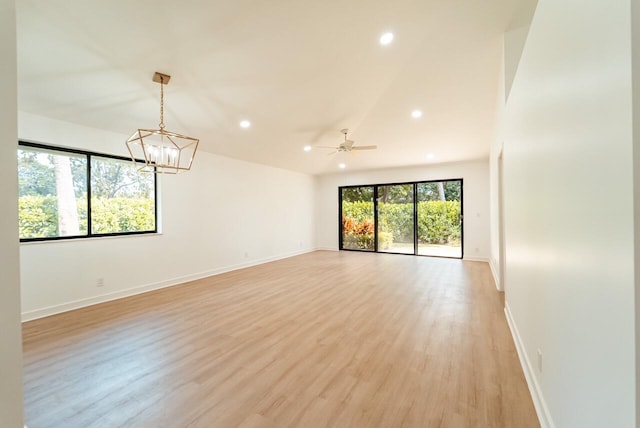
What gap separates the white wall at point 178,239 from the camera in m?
3.58

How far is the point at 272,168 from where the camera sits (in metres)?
7.53

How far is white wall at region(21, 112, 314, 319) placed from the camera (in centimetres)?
358

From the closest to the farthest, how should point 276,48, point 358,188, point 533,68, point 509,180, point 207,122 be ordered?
point 533,68, point 509,180, point 276,48, point 207,122, point 358,188

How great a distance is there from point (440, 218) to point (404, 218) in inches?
38.4

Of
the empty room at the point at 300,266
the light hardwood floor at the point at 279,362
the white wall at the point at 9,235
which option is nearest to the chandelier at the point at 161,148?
the empty room at the point at 300,266

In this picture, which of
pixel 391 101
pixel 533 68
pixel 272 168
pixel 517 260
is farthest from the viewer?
pixel 272 168

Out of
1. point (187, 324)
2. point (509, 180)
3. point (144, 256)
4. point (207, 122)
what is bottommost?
point (187, 324)

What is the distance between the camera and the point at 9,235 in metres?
1.24

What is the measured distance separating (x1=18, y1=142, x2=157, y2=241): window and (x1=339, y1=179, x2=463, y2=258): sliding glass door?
5756mm

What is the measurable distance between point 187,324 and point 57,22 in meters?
3.16

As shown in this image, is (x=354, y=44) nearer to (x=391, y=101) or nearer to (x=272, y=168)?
(x=391, y=101)

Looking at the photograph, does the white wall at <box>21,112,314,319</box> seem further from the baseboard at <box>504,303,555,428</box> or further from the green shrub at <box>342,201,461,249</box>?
the baseboard at <box>504,303,555,428</box>

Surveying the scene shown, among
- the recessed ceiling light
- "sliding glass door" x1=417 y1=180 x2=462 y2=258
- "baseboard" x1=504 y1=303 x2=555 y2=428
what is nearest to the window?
the recessed ceiling light

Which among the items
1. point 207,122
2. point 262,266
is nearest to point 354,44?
point 207,122
